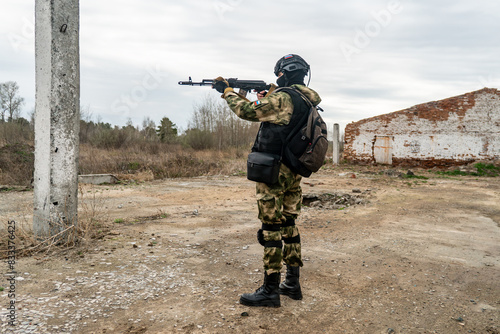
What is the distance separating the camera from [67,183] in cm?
380

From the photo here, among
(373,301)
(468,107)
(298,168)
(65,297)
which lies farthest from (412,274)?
(468,107)

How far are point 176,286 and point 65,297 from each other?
844 mm

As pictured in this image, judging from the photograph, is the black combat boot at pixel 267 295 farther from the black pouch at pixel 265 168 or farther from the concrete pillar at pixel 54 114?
the concrete pillar at pixel 54 114

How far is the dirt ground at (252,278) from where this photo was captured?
241cm

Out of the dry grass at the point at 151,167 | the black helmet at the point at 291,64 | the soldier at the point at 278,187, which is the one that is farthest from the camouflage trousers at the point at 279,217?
the dry grass at the point at 151,167

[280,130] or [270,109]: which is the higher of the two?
[270,109]

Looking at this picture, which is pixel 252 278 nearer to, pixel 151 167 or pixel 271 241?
pixel 271 241

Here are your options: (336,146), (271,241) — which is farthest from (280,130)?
(336,146)

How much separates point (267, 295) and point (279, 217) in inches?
23.5

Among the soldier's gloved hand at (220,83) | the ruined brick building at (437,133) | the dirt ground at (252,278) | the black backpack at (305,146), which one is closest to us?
the dirt ground at (252,278)

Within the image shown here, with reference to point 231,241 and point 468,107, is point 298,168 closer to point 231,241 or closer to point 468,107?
point 231,241

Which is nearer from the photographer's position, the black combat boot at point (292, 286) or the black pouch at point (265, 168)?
the black pouch at point (265, 168)

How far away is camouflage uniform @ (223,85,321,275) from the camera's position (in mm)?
2684

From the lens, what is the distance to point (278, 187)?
276 cm
